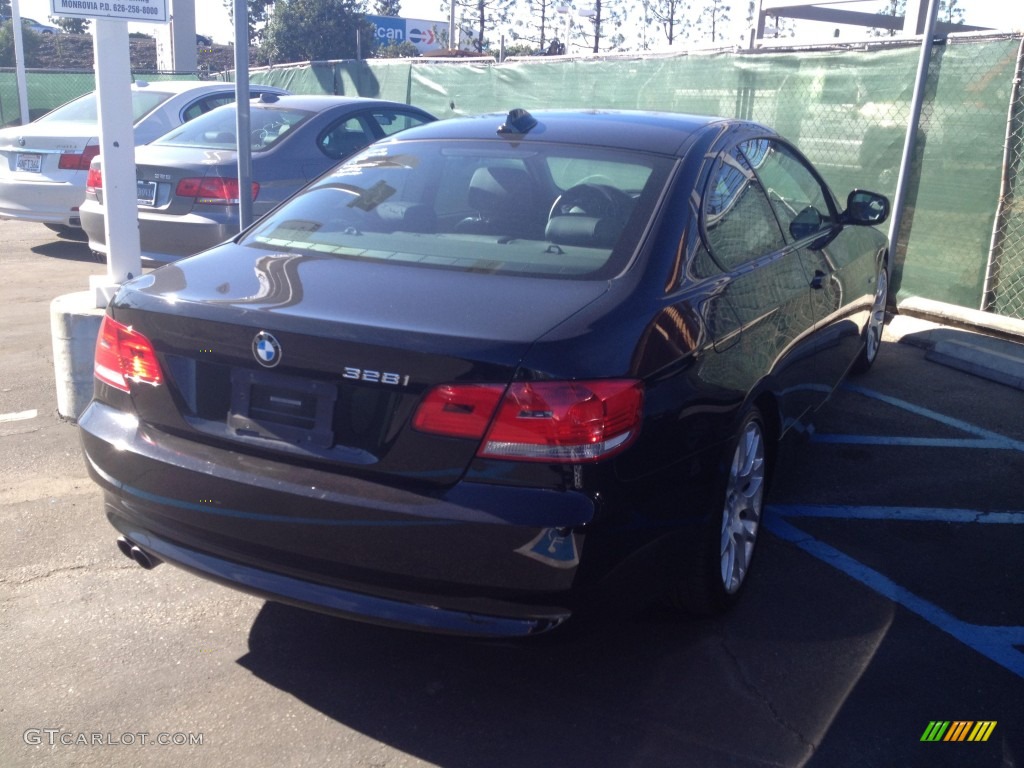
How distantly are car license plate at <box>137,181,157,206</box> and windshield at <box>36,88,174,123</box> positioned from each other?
12.2 feet

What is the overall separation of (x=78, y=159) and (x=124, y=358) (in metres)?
7.91

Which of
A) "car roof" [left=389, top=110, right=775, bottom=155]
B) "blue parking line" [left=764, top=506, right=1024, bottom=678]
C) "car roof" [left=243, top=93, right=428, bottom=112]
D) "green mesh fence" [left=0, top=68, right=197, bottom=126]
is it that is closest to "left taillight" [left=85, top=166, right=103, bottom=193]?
"car roof" [left=243, top=93, right=428, bottom=112]

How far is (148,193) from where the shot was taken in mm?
7402

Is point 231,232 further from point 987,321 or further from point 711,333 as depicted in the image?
point 987,321

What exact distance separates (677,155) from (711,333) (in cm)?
76

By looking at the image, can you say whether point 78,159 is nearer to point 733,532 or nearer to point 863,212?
point 863,212

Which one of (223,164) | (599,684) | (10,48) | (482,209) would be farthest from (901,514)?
(10,48)

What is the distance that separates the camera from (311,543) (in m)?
2.79

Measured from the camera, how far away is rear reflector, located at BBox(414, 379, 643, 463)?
8.64 ft

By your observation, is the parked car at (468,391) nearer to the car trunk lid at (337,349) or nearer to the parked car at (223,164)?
the car trunk lid at (337,349)

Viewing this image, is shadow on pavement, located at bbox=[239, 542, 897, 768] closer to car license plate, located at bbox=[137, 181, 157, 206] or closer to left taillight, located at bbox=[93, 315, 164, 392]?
left taillight, located at bbox=[93, 315, 164, 392]

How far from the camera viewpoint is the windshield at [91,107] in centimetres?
1082

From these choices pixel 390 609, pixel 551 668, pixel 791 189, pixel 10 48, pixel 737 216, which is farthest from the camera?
pixel 10 48

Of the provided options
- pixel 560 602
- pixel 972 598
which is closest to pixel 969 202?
pixel 972 598
